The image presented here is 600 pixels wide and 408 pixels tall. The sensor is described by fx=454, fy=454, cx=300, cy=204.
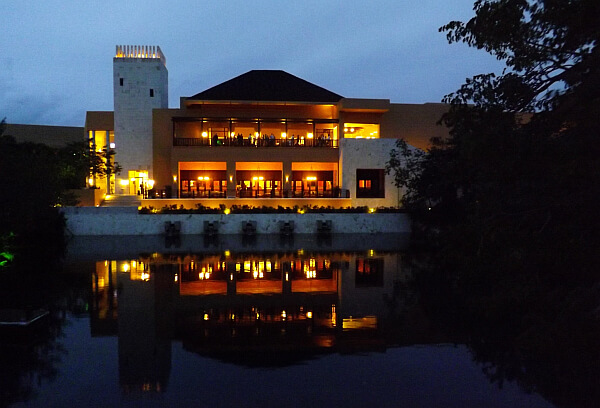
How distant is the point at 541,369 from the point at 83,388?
6.92 metres

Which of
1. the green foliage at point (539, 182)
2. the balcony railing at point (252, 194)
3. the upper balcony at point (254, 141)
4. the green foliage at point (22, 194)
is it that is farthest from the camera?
the upper balcony at point (254, 141)

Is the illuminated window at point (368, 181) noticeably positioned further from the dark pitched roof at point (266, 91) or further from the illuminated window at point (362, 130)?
the dark pitched roof at point (266, 91)

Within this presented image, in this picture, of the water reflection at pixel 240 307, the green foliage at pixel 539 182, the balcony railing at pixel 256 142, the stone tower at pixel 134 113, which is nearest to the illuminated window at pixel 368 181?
the balcony railing at pixel 256 142

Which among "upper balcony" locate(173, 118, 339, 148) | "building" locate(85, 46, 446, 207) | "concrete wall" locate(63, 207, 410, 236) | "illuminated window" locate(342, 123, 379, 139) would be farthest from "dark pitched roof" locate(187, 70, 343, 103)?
"concrete wall" locate(63, 207, 410, 236)

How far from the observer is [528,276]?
24.0 ft

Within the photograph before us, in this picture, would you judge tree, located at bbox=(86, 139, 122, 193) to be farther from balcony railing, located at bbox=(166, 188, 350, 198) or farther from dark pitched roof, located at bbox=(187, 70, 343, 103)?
dark pitched roof, located at bbox=(187, 70, 343, 103)

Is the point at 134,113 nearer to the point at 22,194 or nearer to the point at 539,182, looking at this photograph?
the point at 22,194

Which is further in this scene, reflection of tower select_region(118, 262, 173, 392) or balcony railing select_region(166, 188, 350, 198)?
balcony railing select_region(166, 188, 350, 198)

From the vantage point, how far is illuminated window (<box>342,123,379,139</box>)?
35.3 metres

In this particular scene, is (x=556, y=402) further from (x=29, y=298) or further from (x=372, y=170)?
(x=372, y=170)

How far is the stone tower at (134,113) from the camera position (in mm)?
34406

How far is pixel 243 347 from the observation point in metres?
8.13

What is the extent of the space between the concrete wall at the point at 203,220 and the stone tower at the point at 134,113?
1030 centimetres

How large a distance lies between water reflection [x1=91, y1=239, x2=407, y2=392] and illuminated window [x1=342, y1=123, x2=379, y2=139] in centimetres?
1947
